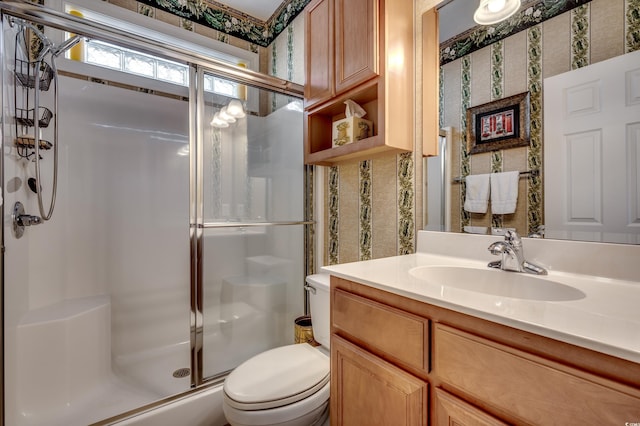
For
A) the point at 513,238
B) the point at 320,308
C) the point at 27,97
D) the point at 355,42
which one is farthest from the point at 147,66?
the point at 513,238

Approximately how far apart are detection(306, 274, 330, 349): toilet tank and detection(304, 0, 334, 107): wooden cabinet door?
0.93m

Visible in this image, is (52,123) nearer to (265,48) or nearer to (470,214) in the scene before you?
(265,48)

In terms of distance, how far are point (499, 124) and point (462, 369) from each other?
0.92 meters

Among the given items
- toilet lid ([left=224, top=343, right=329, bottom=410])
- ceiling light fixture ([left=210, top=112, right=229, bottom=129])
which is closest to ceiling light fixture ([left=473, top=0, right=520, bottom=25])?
ceiling light fixture ([left=210, top=112, right=229, bottom=129])

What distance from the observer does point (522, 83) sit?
1093 millimetres

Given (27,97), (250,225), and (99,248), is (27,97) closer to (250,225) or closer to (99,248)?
(99,248)

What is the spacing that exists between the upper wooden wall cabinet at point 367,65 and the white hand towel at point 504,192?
1.27 feet

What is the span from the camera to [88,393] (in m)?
1.51

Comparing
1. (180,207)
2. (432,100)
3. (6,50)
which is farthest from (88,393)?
(432,100)

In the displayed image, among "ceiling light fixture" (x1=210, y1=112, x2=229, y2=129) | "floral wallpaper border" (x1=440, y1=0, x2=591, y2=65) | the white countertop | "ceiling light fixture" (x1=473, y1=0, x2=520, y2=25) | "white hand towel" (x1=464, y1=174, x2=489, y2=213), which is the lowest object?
the white countertop

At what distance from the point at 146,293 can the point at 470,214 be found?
2.02 m

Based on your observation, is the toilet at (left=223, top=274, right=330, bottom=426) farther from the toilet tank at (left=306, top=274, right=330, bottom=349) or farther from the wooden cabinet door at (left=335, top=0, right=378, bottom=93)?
the wooden cabinet door at (left=335, top=0, right=378, bottom=93)

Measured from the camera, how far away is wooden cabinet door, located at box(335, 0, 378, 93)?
1255 mm

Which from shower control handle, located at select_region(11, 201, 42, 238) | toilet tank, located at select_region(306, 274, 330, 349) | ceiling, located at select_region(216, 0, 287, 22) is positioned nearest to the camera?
shower control handle, located at select_region(11, 201, 42, 238)
